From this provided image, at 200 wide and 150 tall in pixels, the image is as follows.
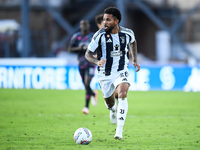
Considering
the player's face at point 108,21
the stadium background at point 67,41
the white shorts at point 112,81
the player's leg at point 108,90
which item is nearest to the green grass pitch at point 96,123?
the player's leg at point 108,90

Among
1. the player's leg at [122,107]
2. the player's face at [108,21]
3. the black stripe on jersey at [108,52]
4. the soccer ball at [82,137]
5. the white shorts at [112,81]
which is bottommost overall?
the soccer ball at [82,137]

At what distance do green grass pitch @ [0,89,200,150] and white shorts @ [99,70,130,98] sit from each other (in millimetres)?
780

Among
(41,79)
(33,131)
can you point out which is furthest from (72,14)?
(33,131)

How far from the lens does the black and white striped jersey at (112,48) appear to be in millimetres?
6809

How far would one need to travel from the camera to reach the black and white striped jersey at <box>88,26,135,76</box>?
22.3 ft

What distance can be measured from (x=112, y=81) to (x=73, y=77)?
10.5 m

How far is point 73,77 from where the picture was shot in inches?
686

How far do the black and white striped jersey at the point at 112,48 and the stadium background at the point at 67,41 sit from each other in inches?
401

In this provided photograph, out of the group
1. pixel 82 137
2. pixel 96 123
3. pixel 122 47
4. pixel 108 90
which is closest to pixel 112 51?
pixel 122 47

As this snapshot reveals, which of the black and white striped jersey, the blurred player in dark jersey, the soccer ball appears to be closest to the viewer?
the soccer ball

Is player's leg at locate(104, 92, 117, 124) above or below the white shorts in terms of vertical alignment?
below

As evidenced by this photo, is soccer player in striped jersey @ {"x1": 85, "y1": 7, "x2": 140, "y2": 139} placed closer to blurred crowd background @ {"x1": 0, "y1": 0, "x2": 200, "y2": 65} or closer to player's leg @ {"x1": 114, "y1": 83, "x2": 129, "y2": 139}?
player's leg @ {"x1": 114, "y1": 83, "x2": 129, "y2": 139}

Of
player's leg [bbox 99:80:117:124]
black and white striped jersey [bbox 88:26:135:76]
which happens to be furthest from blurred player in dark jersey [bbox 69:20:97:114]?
black and white striped jersey [bbox 88:26:135:76]

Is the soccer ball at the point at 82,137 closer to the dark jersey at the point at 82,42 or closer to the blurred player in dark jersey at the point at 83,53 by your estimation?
the blurred player in dark jersey at the point at 83,53
